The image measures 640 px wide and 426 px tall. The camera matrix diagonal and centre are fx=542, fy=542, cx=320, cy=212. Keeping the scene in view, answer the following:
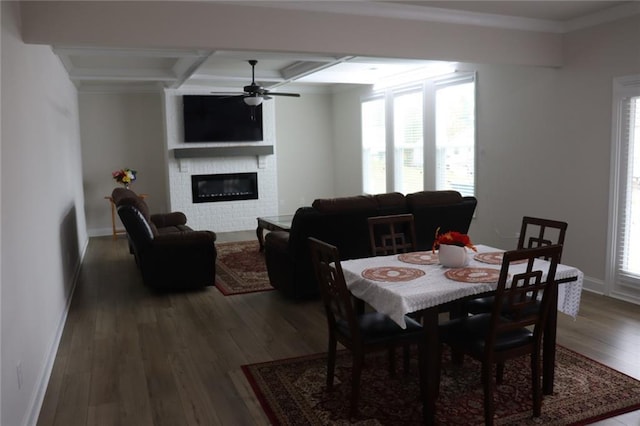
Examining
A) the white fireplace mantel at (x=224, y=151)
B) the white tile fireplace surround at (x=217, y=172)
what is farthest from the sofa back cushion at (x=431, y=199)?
the white tile fireplace surround at (x=217, y=172)

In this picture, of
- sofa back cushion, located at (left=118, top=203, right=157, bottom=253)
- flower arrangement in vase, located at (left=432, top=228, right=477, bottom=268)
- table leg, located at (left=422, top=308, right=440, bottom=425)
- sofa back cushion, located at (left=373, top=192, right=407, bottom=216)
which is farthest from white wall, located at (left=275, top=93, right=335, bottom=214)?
table leg, located at (left=422, top=308, right=440, bottom=425)

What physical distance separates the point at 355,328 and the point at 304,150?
27.4 ft

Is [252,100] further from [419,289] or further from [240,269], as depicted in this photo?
[419,289]

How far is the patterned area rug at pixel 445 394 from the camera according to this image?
9.68 ft

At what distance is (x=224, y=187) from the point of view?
989cm

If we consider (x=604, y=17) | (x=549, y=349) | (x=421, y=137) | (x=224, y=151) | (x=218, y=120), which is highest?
(x=604, y=17)

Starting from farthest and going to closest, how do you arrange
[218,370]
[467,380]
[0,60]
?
1. [218,370]
2. [467,380]
3. [0,60]

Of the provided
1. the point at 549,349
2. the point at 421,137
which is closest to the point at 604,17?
the point at 421,137

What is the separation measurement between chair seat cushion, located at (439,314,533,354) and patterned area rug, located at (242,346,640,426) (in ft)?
1.39

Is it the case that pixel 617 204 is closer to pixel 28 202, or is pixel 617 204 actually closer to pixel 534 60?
pixel 534 60

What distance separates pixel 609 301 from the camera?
16.4 feet

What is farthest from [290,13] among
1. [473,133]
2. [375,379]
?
[473,133]

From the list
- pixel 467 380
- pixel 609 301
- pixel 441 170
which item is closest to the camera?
pixel 467 380

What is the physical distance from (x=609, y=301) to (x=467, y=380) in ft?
7.78
